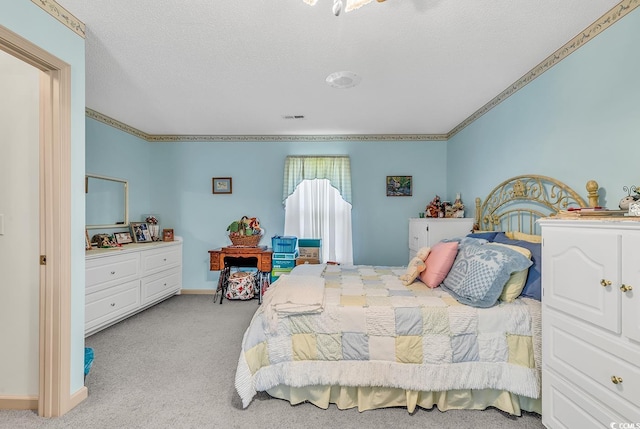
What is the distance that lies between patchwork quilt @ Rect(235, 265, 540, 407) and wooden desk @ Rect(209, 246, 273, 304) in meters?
2.15

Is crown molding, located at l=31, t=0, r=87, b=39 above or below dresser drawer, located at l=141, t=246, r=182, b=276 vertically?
above

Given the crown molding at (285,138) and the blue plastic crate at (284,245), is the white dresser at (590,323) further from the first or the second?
the crown molding at (285,138)

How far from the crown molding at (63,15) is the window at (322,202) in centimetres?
283

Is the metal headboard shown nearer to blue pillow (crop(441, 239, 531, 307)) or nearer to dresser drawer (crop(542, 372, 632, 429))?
blue pillow (crop(441, 239, 531, 307))

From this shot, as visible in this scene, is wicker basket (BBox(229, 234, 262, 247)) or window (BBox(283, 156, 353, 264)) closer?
wicker basket (BBox(229, 234, 262, 247))

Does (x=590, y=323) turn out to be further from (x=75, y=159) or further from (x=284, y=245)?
(x=284, y=245)

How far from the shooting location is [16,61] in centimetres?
188

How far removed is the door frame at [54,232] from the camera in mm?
1764

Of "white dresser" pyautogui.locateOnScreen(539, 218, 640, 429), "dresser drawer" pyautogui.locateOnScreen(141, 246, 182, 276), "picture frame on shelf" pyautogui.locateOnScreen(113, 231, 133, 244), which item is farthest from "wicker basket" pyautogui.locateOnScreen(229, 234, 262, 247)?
"white dresser" pyautogui.locateOnScreen(539, 218, 640, 429)

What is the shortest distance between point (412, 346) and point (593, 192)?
4.71 feet

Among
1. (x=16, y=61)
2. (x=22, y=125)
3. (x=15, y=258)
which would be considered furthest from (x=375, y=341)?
(x=16, y=61)

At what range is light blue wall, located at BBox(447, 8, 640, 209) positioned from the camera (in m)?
1.69

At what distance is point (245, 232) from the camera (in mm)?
4402

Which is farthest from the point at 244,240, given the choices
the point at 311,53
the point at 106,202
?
the point at 311,53
